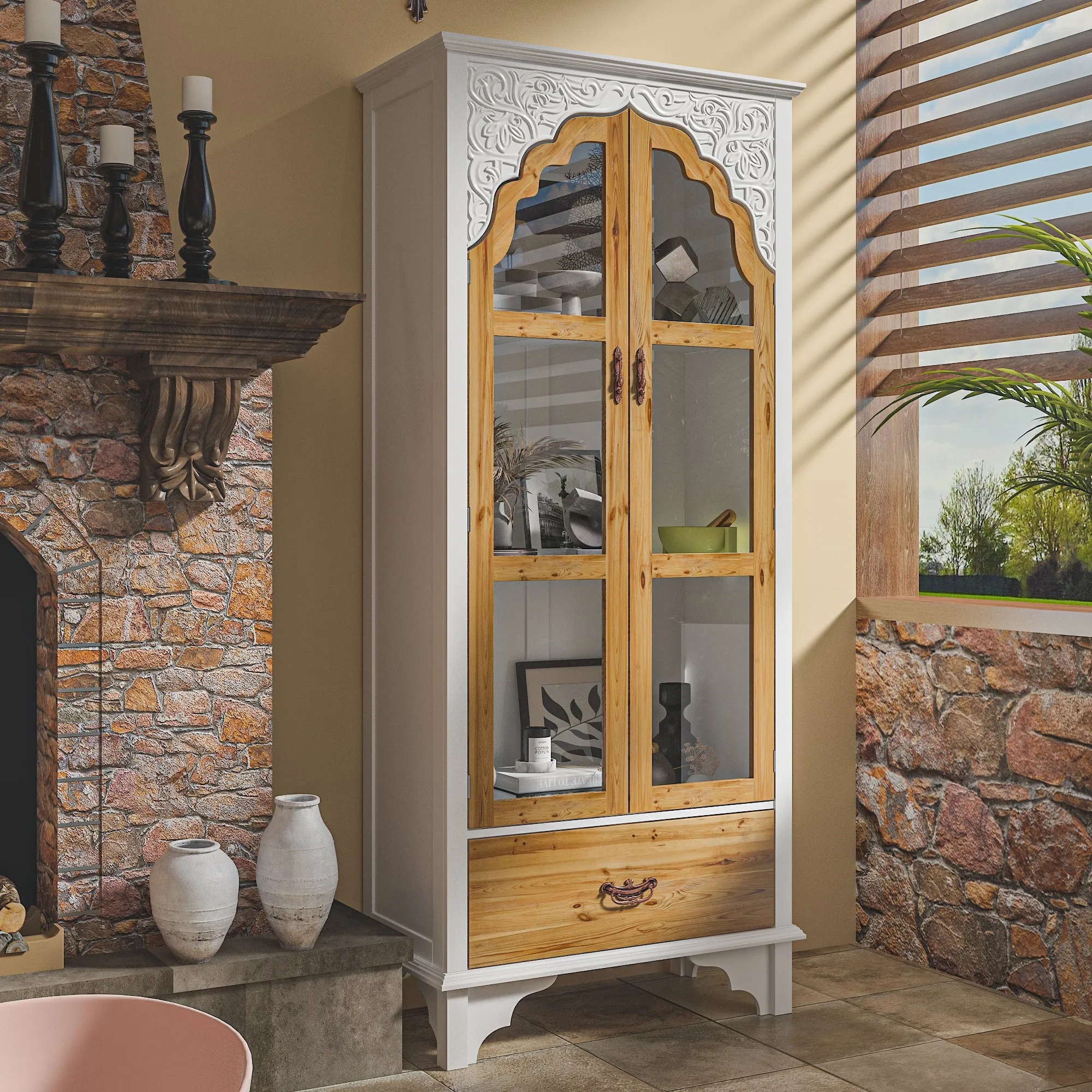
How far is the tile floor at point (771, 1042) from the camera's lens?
3055 mm

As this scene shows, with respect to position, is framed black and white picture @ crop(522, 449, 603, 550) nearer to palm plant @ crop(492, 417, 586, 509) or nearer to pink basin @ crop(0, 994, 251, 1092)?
palm plant @ crop(492, 417, 586, 509)

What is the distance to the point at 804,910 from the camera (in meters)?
4.14

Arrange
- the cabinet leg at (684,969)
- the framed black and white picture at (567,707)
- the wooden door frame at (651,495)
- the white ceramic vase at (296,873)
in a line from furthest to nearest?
the cabinet leg at (684,969), the wooden door frame at (651,495), the framed black and white picture at (567,707), the white ceramic vase at (296,873)

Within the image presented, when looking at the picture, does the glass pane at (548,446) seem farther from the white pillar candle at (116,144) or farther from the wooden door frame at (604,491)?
the white pillar candle at (116,144)

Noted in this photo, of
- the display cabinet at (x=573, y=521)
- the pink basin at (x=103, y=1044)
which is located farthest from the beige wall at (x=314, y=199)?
the pink basin at (x=103, y=1044)

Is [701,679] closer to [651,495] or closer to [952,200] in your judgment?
[651,495]

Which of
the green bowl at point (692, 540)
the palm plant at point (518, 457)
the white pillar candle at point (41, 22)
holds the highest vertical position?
the white pillar candle at point (41, 22)

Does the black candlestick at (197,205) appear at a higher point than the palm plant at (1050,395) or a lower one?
higher

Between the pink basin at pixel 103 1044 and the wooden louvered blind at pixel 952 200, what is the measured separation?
3.03 m

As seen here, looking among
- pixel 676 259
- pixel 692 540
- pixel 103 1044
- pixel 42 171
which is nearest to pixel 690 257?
pixel 676 259

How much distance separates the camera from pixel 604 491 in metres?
3.29

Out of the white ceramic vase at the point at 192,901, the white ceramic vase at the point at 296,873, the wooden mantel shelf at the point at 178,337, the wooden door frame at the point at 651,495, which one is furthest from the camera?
the wooden door frame at the point at 651,495

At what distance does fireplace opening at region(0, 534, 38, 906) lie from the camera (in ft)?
10.4

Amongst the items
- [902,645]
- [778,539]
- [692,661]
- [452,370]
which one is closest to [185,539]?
[452,370]
